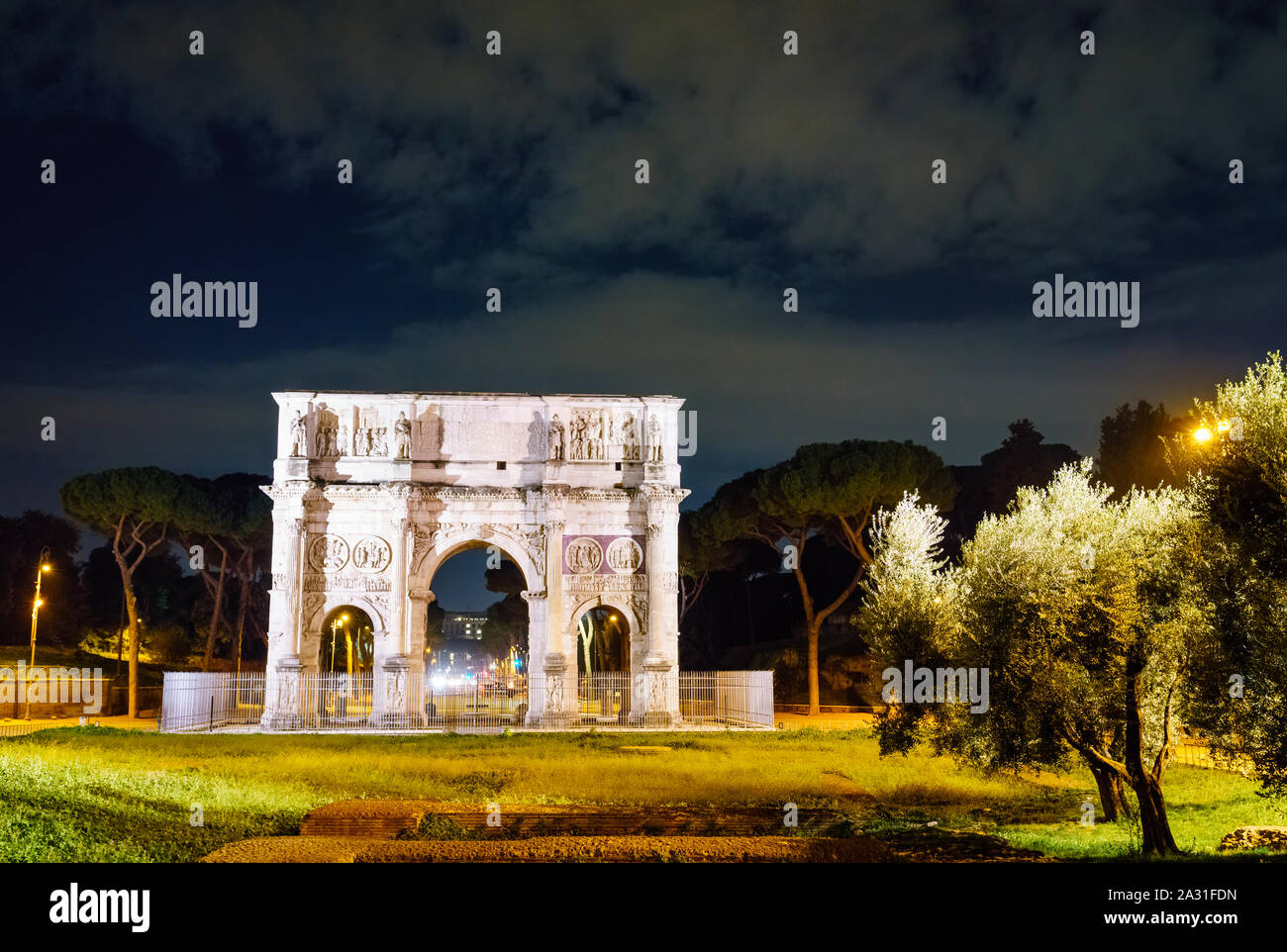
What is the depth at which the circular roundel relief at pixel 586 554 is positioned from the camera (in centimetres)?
3178

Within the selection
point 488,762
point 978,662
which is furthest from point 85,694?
point 978,662

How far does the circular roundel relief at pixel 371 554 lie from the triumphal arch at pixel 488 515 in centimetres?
4

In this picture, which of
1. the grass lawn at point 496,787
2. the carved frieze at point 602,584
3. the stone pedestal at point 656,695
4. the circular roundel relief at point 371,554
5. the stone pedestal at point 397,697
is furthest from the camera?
the carved frieze at point 602,584

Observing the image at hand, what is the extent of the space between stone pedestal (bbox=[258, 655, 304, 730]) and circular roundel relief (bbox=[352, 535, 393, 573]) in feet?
11.6

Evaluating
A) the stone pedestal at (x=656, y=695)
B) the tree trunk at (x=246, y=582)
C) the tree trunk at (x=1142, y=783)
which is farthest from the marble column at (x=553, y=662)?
the tree trunk at (x=1142, y=783)

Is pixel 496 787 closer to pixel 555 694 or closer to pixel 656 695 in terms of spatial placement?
pixel 555 694

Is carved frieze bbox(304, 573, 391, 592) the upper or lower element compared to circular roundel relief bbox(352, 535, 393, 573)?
lower

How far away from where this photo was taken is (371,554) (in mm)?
31250

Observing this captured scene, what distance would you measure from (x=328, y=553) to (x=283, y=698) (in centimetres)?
461

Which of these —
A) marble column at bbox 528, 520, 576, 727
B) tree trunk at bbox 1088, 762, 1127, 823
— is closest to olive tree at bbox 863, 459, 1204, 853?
tree trunk at bbox 1088, 762, 1127, 823

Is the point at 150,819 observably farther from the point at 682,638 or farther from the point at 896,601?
the point at 682,638

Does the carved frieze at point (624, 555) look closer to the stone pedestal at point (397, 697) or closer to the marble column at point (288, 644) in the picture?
the stone pedestal at point (397, 697)

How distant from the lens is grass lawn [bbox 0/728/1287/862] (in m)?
11.3

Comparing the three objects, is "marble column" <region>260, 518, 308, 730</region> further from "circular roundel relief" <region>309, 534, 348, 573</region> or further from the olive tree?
the olive tree
